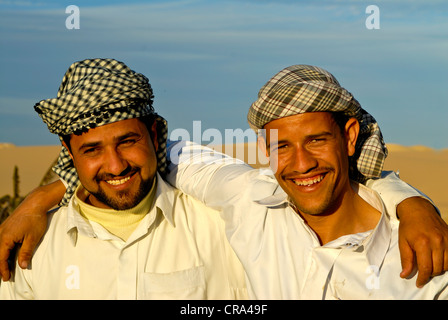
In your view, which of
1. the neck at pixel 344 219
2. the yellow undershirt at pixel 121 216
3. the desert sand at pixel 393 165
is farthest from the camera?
the desert sand at pixel 393 165

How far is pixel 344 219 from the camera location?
3.86 m

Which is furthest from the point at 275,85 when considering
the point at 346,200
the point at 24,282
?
the point at 24,282

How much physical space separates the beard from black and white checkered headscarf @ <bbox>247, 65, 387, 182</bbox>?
2.69 ft

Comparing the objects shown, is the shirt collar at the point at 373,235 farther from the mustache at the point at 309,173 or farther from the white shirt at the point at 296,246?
the mustache at the point at 309,173

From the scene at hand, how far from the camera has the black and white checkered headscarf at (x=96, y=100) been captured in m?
4.02

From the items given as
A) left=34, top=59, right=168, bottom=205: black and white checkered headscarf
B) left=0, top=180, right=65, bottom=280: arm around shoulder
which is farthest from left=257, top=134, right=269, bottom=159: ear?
left=0, top=180, right=65, bottom=280: arm around shoulder

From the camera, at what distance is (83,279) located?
4086 mm

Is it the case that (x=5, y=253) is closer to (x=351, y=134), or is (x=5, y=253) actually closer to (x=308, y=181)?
(x=308, y=181)

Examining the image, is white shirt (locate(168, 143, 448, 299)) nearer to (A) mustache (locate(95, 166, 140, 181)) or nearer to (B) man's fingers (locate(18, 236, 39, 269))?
(A) mustache (locate(95, 166, 140, 181))

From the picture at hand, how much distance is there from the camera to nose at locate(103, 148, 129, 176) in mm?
3973

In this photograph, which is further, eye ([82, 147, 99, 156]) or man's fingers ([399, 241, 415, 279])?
eye ([82, 147, 99, 156])

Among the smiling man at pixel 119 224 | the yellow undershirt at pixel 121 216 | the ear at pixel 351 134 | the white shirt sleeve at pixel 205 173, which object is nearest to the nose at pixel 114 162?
the smiling man at pixel 119 224

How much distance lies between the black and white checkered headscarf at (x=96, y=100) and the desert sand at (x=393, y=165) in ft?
57.9
